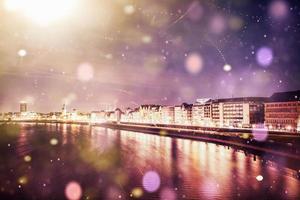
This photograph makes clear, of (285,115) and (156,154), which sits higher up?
(285,115)

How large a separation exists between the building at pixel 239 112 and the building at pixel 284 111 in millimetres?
11871

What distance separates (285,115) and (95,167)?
74012mm

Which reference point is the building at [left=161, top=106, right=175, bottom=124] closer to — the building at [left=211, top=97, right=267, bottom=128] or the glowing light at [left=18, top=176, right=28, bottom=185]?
the building at [left=211, top=97, right=267, bottom=128]

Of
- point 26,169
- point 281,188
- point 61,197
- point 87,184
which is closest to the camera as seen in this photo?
point 61,197

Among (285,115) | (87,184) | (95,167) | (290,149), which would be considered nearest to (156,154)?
(95,167)

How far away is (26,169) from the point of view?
123 feet

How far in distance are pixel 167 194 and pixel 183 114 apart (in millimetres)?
139257

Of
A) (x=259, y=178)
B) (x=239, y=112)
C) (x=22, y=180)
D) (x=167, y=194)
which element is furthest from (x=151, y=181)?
(x=239, y=112)

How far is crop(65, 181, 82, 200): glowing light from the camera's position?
77.5 ft

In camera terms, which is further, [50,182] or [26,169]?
[26,169]

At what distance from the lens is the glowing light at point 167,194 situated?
23209 mm

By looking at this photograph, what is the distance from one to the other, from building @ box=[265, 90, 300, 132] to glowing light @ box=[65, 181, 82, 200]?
245 feet

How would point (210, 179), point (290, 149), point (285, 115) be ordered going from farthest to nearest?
1. point (285, 115)
2. point (290, 149)
3. point (210, 179)

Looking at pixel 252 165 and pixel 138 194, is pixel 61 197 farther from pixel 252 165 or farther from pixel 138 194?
pixel 252 165
